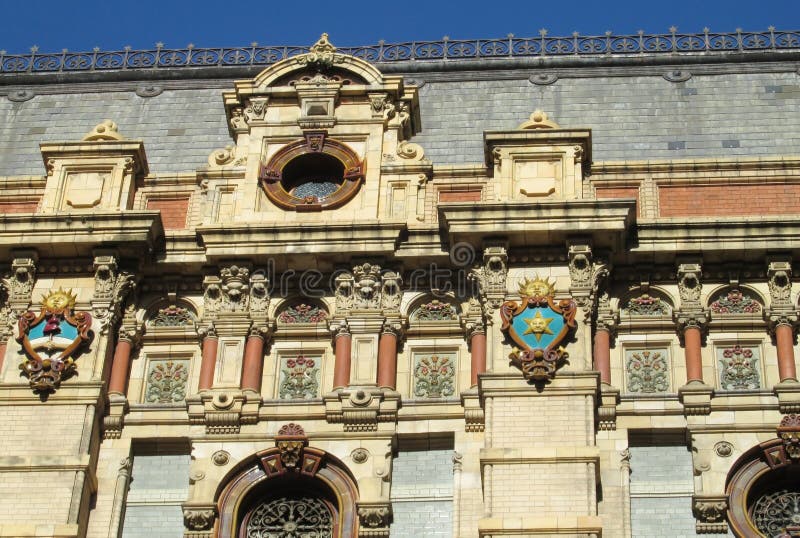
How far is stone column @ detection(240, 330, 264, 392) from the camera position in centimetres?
3106

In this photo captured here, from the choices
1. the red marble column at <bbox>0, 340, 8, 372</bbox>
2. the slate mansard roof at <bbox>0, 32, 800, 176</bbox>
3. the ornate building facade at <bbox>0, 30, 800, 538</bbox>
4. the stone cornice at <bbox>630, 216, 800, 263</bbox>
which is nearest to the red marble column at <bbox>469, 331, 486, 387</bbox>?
the ornate building facade at <bbox>0, 30, 800, 538</bbox>

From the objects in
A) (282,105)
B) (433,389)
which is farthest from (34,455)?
(282,105)

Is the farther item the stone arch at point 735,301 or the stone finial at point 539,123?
the stone finial at point 539,123

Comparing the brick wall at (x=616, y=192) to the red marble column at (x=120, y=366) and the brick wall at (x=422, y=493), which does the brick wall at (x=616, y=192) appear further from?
the red marble column at (x=120, y=366)

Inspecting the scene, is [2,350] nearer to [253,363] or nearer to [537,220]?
[253,363]

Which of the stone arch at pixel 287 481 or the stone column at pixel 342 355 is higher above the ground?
the stone column at pixel 342 355

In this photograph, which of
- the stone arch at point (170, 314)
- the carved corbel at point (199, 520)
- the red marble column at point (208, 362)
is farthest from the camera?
the stone arch at point (170, 314)

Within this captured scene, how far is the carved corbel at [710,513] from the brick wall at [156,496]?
7537mm

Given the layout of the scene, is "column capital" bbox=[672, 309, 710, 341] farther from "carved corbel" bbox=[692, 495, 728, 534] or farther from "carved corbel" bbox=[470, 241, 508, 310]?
"carved corbel" bbox=[692, 495, 728, 534]

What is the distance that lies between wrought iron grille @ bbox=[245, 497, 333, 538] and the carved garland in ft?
18.0

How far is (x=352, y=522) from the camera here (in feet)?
96.9

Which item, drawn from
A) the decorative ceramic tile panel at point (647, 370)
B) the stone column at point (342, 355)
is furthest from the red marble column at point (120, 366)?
the decorative ceramic tile panel at point (647, 370)

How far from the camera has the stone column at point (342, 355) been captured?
31.0m

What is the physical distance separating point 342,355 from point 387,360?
27.8 inches
